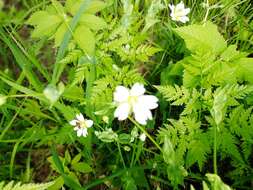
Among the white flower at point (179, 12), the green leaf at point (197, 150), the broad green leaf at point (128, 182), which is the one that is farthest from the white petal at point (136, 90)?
the white flower at point (179, 12)

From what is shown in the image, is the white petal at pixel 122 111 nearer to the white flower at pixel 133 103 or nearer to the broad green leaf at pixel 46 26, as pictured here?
the white flower at pixel 133 103

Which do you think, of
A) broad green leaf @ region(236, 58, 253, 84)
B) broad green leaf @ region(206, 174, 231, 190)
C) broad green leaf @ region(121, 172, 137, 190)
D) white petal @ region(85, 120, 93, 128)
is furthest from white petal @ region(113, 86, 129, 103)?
broad green leaf @ region(236, 58, 253, 84)

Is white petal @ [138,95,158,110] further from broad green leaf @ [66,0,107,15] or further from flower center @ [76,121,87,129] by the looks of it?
broad green leaf @ [66,0,107,15]

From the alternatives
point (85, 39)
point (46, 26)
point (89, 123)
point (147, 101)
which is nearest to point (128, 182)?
point (89, 123)

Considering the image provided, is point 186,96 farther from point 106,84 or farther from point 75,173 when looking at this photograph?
point 75,173

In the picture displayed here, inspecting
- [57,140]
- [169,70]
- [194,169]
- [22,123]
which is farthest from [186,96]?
[22,123]

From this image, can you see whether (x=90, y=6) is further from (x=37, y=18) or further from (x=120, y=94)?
(x=120, y=94)
